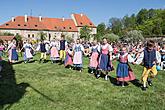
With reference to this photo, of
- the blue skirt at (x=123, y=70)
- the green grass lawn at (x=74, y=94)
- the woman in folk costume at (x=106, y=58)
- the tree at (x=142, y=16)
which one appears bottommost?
the green grass lawn at (x=74, y=94)

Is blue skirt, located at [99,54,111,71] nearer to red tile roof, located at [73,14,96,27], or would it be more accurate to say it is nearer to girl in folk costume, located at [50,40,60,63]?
girl in folk costume, located at [50,40,60,63]

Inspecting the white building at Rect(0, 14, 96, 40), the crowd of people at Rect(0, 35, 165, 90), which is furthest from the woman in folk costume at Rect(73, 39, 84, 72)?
the white building at Rect(0, 14, 96, 40)

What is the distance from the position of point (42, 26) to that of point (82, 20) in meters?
16.0

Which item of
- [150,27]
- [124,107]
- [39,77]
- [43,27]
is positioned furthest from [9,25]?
[124,107]

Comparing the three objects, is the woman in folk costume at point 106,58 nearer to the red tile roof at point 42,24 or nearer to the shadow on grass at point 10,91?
the shadow on grass at point 10,91

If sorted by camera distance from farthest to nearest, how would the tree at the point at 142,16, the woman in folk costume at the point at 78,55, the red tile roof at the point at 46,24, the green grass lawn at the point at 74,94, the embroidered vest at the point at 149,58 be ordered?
the tree at the point at 142,16 < the red tile roof at the point at 46,24 < the woman in folk costume at the point at 78,55 < the embroidered vest at the point at 149,58 < the green grass lawn at the point at 74,94

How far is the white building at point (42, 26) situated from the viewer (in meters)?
82.6

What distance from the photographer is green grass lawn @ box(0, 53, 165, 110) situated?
793 cm

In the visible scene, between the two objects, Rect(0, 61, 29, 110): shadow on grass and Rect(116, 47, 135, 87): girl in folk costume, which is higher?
Rect(116, 47, 135, 87): girl in folk costume

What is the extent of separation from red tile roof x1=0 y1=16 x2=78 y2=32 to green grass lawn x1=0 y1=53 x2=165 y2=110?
72.9 meters

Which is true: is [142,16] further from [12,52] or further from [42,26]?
[12,52]

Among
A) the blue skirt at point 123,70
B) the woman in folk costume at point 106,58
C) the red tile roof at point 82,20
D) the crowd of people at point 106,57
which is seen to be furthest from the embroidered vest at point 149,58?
the red tile roof at point 82,20

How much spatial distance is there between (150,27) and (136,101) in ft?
338

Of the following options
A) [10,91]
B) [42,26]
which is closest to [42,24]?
[42,26]
